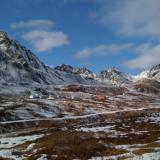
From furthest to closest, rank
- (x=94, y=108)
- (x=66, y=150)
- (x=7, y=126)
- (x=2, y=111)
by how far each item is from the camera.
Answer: (x=94, y=108) < (x=2, y=111) < (x=7, y=126) < (x=66, y=150)

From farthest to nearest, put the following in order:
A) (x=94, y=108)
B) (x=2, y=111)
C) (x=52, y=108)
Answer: (x=94, y=108)
(x=52, y=108)
(x=2, y=111)

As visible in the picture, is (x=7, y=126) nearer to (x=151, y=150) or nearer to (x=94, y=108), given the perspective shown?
(x=94, y=108)

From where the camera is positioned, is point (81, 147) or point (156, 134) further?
point (156, 134)

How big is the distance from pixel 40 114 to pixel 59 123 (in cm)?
2154

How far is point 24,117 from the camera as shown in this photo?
148125 mm

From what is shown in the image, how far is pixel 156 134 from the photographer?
6925 centimetres

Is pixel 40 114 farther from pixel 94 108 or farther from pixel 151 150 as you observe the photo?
pixel 151 150

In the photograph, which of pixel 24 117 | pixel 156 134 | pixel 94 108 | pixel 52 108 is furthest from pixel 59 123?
pixel 156 134

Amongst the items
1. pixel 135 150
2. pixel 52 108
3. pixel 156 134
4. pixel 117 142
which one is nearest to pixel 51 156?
pixel 135 150

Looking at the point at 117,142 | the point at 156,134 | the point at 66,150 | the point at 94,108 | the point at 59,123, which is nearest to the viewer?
the point at 66,150

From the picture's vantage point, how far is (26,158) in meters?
50.3

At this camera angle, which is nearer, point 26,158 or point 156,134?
point 26,158

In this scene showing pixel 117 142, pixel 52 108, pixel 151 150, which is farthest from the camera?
pixel 52 108

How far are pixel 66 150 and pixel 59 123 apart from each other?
84.7m
